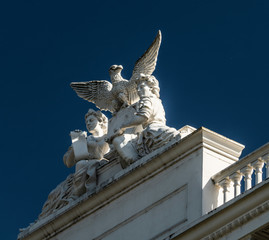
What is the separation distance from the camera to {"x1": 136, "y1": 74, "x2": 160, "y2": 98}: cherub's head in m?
26.2

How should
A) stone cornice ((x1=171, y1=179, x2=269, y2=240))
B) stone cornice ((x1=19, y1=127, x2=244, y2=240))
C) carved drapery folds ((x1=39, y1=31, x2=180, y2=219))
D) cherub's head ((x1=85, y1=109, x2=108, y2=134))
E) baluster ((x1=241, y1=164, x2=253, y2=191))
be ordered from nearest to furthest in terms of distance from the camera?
stone cornice ((x1=171, y1=179, x2=269, y2=240)), baluster ((x1=241, y1=164, x2=253, y2=191)), stone cornice ((x1=19, y1=127, x2=244, y2=240)), carved drapery folds ((x1=39, y1=31, x2=180, y2=219)), cherub's head ((x1=85, y1=109, x2=108, y2=134))

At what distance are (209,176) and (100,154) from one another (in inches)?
173

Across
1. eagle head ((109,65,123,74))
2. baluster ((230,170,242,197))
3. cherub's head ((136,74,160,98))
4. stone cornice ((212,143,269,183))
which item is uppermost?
eagle head ((109,65,123,74))

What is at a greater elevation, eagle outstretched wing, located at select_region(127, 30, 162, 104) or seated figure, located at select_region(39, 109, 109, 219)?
eagle outstretched wing, located at select_region(127, 30, 162, 104)

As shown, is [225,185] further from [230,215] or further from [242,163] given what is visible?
[230,215]

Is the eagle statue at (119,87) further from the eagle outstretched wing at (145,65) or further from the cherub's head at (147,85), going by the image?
the cherub's head at (147,85)

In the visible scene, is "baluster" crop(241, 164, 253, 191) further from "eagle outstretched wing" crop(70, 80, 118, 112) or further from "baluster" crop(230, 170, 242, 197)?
"eagle outstretched wing" crop(70, 80, 118, 112)

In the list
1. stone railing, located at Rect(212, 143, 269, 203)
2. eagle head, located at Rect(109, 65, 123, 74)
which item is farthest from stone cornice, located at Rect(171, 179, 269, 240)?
eagle head, located at Rect(109, 65, 123, 74)

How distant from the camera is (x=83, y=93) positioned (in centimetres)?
2872

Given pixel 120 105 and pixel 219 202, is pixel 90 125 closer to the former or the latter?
pixel 120 105

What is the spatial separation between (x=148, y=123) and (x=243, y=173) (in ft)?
12.1

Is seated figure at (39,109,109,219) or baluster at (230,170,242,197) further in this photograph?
seated figure at (39,109,109,219)

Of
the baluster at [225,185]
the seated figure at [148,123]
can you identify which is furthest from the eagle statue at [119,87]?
the baluster at [225,185]

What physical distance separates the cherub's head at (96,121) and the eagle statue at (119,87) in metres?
0.23
